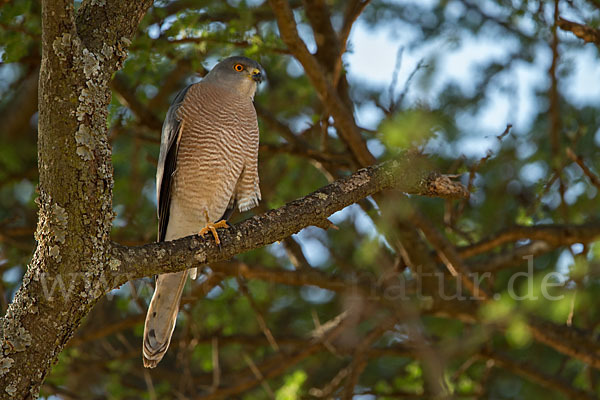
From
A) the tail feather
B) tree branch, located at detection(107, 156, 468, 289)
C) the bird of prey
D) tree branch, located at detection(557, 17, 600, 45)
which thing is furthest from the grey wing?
tree branch, located at detection(557, 17, 600, 45)

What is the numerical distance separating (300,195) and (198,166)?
2.10m

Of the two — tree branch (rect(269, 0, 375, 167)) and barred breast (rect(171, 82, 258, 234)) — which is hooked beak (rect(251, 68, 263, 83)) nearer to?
barred breast (rect(171, 82, 258, 234))

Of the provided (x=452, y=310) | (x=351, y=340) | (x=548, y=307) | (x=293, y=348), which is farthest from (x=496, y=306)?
(x=293, y=348)

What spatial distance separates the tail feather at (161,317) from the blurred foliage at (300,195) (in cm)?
71

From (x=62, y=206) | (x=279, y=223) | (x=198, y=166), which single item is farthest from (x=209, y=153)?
(x=62, y=206)

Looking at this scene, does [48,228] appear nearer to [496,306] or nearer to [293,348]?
[496,306]

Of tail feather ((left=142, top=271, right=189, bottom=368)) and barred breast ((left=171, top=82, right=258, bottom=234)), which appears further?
barred breast ((left=171, top=82, right=258, bottom=234))

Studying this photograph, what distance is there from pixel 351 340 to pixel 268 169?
7.21 feet

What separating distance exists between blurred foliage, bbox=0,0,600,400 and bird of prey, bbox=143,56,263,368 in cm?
41

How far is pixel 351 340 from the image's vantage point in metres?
6.24

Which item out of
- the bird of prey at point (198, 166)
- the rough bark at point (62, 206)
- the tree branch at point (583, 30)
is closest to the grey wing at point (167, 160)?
the bird of prey at point (198, 166)

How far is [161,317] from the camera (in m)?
4.61

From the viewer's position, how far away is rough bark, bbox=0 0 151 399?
2.69m

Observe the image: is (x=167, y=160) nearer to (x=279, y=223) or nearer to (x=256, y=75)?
(x=256, y=75)
